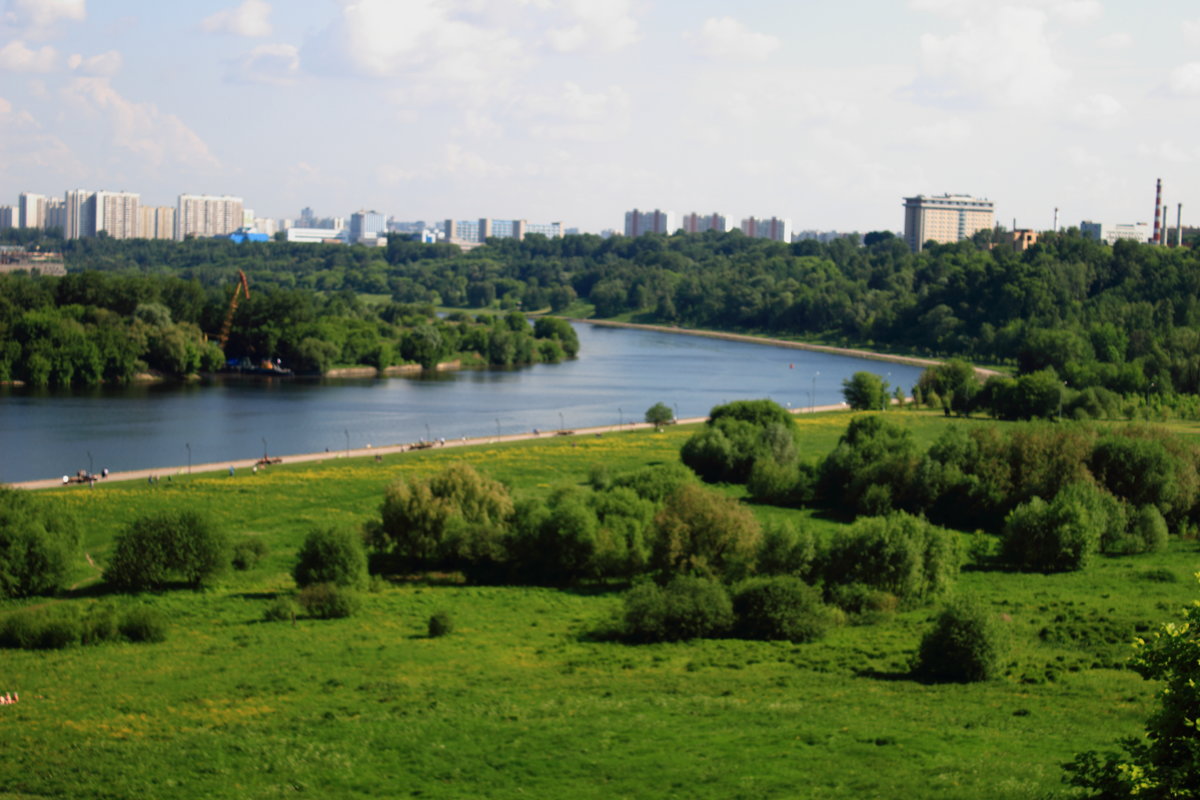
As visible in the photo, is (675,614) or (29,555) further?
(29,555)

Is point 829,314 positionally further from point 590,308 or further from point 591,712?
point 591,712

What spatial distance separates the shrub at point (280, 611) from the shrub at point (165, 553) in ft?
8.02

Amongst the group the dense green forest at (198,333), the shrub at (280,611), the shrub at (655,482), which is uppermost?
the dense green forest at (198,333)

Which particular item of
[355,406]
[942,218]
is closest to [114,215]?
[942,218]

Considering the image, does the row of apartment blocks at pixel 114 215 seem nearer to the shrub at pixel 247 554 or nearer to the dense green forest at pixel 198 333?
the dense green forest at pixel 198 333

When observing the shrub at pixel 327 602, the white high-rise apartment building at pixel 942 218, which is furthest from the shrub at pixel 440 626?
the white high-rise apartment building at pixel 942 218

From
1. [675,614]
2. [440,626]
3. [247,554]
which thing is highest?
[675,614]

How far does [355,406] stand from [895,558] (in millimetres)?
33053

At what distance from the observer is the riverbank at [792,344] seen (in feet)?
260

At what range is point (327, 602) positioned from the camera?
20.0 metres

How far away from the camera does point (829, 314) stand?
9662 centimetres

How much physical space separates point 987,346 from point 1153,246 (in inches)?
676

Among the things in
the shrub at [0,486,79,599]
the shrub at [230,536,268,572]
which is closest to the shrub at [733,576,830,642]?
the shrub at [230,536,268,572]

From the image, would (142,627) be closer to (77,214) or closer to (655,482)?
(655,482)
